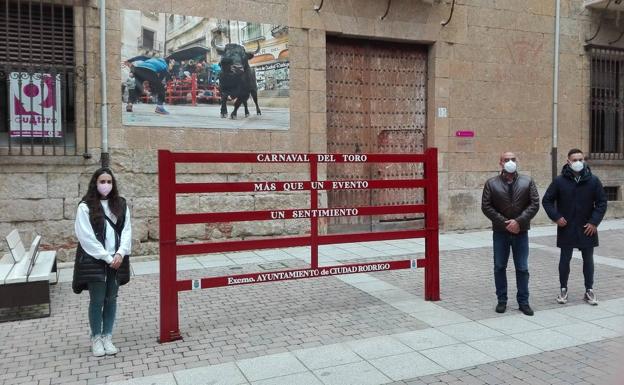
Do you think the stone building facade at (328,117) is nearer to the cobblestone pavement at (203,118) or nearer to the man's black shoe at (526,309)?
the cobblestone pavement at (203,118)

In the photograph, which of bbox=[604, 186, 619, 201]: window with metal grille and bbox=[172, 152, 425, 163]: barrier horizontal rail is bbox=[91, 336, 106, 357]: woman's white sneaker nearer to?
bbox=[172, 152, 425, 163]: barrier horizontal rail

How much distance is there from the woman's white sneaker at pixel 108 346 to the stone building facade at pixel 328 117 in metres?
4.18

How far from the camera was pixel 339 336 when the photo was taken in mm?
5098

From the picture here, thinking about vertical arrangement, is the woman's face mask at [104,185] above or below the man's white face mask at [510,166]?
below

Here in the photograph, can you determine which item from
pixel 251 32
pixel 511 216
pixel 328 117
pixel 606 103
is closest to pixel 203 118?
pixel 251 32

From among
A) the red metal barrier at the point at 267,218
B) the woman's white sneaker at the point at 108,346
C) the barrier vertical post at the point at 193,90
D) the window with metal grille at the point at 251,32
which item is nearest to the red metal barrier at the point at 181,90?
the barrier vertical post at the point at 193,90

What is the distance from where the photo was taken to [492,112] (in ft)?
37.9

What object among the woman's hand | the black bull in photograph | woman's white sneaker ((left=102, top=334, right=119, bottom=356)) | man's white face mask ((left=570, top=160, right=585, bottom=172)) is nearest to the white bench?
woman's white sneaker ((left=102, top=334, right=119, bottom=356))

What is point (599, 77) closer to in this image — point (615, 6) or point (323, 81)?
point (615, 6)

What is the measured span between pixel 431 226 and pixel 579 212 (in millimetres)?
1646

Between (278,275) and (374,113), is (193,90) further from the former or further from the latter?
(278,275)

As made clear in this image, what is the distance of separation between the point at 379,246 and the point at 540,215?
4.85m

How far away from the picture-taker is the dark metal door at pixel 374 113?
34.5 ft

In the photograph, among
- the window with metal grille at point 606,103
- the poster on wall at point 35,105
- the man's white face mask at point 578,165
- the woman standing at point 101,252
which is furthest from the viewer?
the window with metal grille at point 606,103
